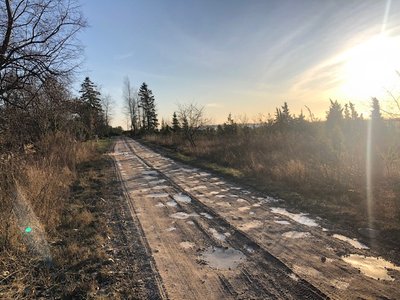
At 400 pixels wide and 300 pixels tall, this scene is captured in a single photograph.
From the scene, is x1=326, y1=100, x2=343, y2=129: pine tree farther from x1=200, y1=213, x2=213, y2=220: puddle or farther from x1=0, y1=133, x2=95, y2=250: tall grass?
x1=0, y1=133, x2=95, y2=250: tall grass

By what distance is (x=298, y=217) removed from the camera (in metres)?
6.86

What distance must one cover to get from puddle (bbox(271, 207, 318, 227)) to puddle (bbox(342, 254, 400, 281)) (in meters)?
1.59

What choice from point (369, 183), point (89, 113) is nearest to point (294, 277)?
point (369, 183)

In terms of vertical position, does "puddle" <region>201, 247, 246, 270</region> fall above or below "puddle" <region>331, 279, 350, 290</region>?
below

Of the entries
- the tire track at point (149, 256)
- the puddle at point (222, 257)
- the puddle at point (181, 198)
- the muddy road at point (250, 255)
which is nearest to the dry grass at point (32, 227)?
the tire track at point (149, 256)

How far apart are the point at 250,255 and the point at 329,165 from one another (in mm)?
7306

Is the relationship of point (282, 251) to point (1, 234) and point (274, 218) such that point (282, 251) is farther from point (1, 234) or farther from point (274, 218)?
point (1, 234)

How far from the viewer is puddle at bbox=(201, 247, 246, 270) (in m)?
4.60

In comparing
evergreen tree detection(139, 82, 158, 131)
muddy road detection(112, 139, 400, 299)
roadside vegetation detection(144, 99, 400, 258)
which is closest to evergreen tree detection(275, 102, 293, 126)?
roadside vegetation detection(144, 99, 400, 258)

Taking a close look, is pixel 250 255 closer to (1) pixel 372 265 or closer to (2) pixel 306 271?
(2) pixel 306 271

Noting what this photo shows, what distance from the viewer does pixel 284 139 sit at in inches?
703

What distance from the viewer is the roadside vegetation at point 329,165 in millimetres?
7043

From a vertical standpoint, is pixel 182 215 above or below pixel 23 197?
below

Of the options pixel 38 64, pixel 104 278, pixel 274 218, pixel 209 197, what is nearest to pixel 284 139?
pixel 209 197
